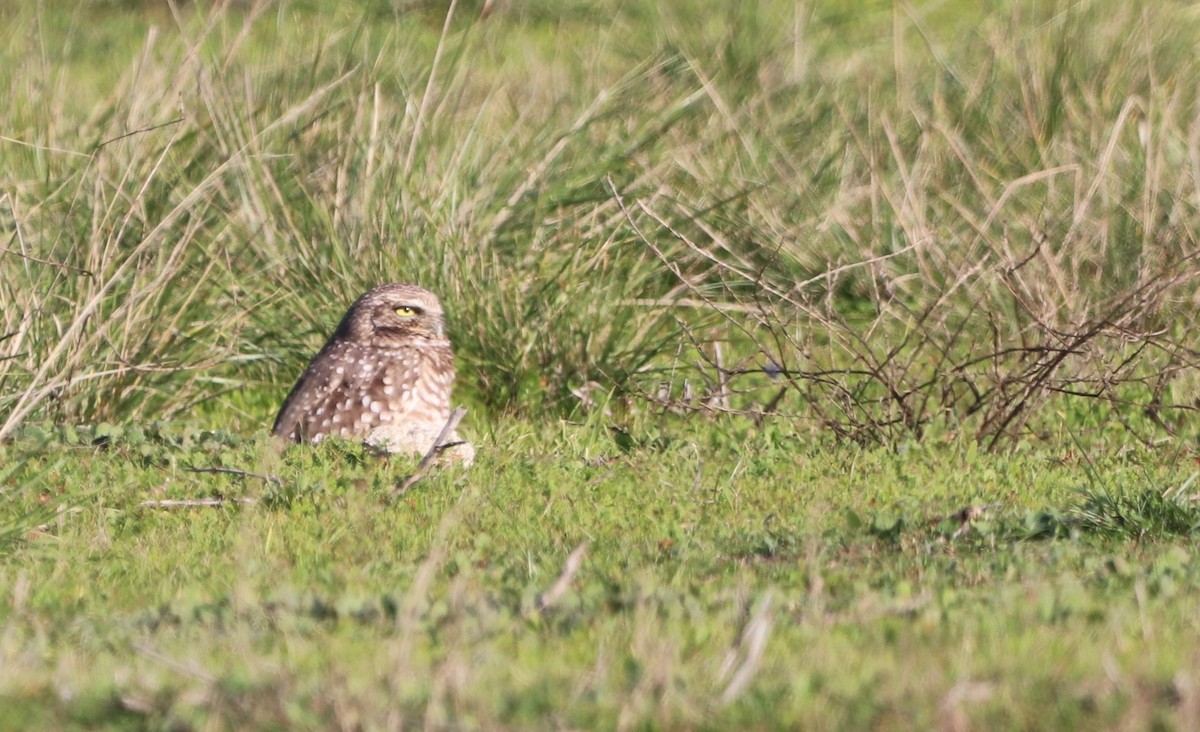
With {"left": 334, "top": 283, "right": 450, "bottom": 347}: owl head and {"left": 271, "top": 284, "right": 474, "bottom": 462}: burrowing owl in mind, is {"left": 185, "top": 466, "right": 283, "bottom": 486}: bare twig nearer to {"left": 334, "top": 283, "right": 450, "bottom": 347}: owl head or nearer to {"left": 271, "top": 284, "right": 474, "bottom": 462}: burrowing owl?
{"left": 271, "top": 284, "right": 474, "bottom": 462}: burrowing owl

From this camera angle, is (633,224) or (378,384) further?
(633,224)

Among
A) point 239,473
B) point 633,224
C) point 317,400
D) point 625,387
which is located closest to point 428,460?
point 239,473

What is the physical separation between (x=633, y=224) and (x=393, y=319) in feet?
4.07

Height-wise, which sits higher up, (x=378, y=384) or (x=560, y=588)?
(x=560, y=588)

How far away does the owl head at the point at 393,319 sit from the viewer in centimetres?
813

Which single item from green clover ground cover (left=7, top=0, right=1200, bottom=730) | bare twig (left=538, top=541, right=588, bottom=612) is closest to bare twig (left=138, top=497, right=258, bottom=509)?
green clover ground cover (left=7, top=0, right=1200, bottom=730)

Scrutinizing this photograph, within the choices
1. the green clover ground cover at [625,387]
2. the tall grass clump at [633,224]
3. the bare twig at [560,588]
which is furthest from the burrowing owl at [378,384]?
the bare twig at [560,588]

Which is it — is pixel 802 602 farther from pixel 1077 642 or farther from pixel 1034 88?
pixel 1034 88

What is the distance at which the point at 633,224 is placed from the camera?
8.04 m

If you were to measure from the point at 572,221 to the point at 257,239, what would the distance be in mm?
1941

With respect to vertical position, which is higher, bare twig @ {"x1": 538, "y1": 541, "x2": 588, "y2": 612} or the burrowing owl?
bare twig @ {"x1": 538, "y1": 541, "x2": 588, "y2": 612}

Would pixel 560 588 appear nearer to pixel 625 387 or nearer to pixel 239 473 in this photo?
pixel 239 473

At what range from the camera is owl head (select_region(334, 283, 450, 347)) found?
8.13 metres

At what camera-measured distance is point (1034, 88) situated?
11.8 m
